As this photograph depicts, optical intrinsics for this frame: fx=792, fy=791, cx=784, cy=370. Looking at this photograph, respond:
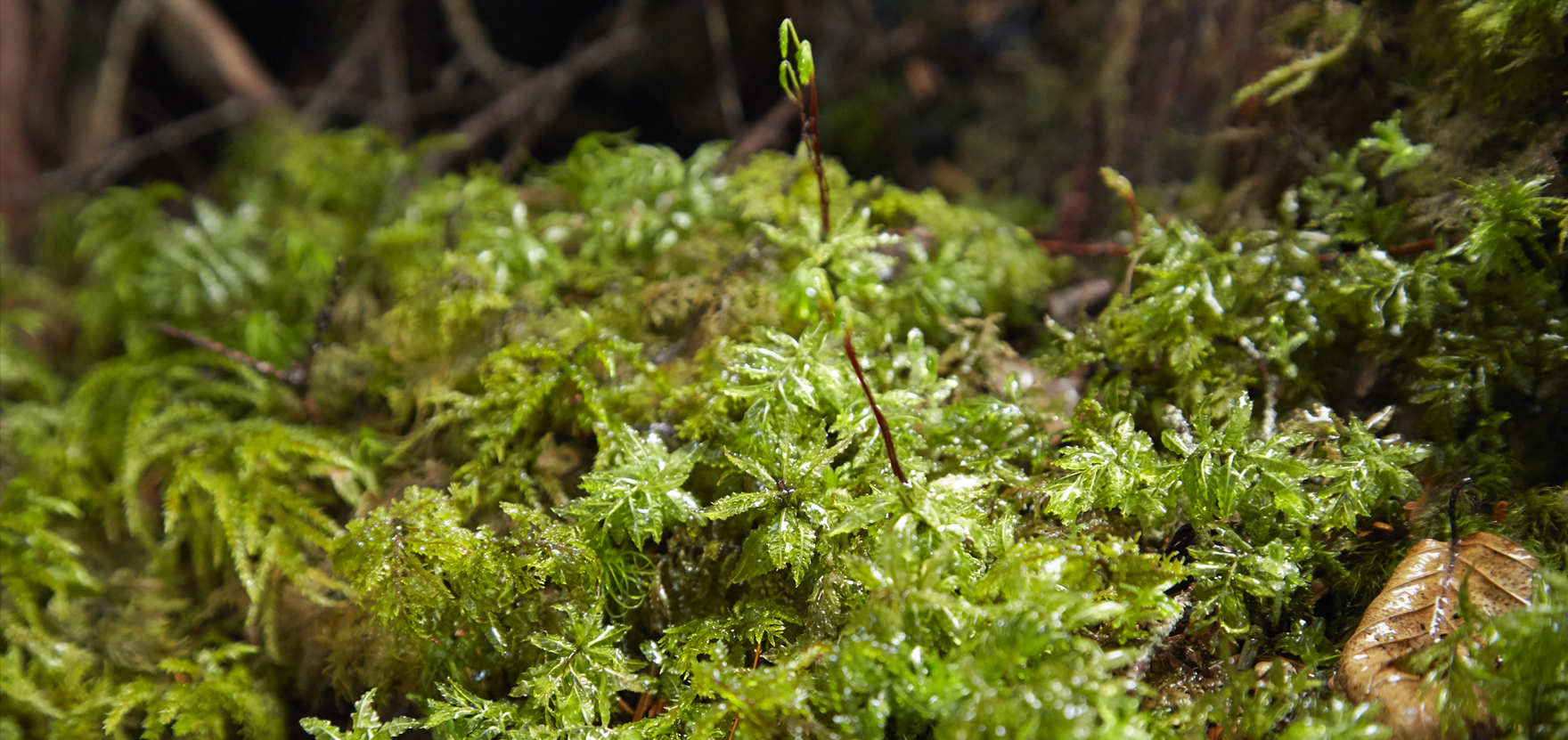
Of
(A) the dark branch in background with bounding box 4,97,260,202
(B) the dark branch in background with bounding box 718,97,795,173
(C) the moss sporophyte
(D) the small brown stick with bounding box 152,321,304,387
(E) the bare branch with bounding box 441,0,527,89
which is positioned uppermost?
(E) the bare branch with bounding box 441,0,527,89

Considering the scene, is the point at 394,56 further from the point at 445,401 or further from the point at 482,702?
the point at 482,702

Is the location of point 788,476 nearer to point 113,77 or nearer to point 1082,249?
point 1082,249

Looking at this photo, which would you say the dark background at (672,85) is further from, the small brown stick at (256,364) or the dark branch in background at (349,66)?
the small brown stick at (256,364)

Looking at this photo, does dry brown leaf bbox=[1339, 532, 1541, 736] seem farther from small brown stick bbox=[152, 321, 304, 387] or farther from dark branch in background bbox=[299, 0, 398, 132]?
dark branch in background bbox=[299, 0, 398, 132]

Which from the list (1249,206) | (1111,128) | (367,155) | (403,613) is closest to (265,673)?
(403,613)

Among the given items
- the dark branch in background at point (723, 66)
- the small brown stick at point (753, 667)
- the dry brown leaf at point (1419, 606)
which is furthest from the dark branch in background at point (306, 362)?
the dry brown leaf at point (1419, 606)

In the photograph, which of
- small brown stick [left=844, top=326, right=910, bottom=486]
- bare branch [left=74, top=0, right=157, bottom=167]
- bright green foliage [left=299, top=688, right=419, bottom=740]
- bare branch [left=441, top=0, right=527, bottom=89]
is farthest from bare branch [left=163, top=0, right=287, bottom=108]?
small brown stick [left=844, top=326, right=910, bottom=486]
